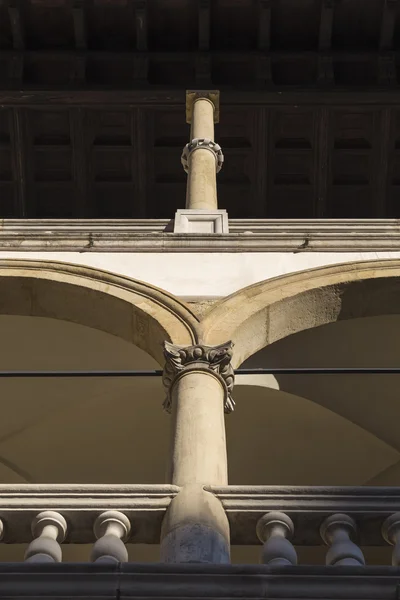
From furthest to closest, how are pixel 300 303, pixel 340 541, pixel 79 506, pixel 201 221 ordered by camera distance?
pixel 201 221 → pixel 300 303 → pixel 79 506 → pixel 340 541

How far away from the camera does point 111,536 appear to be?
6.49 m

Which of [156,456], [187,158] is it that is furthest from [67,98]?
[156,456]

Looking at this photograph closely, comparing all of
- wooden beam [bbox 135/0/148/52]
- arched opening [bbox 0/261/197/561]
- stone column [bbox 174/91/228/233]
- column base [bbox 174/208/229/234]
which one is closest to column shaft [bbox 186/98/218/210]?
stone column [bbox 174/91/228/233]

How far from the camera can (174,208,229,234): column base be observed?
11164 mm

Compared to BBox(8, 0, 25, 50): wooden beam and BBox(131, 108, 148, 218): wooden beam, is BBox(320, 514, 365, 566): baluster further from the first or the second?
BBox(8, 0, 25, 50): wooden beam

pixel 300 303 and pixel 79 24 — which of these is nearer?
pixel 300 303

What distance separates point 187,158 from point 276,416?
267cm

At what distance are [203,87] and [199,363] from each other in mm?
7154

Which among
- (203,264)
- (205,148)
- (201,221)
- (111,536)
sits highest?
(205,148)

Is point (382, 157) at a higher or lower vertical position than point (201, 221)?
higher

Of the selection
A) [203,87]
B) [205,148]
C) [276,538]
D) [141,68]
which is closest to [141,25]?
[141,68]

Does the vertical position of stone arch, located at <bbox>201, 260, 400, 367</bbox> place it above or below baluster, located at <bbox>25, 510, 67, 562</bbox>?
above

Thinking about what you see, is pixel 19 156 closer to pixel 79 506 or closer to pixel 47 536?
pixel 79 506

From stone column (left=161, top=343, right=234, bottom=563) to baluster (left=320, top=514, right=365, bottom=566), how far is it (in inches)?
19.2
